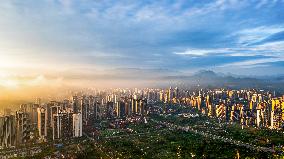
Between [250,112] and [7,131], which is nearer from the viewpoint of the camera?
[7,131]

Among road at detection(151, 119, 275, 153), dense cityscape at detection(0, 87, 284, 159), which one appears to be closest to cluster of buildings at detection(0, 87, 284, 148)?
dense cityscape at detection(0, 87, 284, 159)

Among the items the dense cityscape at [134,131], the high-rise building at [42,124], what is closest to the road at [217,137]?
the dense cityscape at [134,131]

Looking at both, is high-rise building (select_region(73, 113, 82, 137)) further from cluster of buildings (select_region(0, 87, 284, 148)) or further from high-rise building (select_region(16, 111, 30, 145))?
high-rise building (select_region(16, 111, 30, 145))

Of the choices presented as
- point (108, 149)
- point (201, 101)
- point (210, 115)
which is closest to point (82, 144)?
point (108, 149)

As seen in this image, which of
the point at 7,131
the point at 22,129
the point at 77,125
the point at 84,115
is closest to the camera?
the point at 7,131

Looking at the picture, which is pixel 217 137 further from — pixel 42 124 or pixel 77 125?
pixel 42 124

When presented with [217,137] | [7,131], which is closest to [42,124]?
[7,131]

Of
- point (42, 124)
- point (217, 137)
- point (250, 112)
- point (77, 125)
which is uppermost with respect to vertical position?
point (250, 112)

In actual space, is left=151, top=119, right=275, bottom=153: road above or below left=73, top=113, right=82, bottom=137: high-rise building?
below
